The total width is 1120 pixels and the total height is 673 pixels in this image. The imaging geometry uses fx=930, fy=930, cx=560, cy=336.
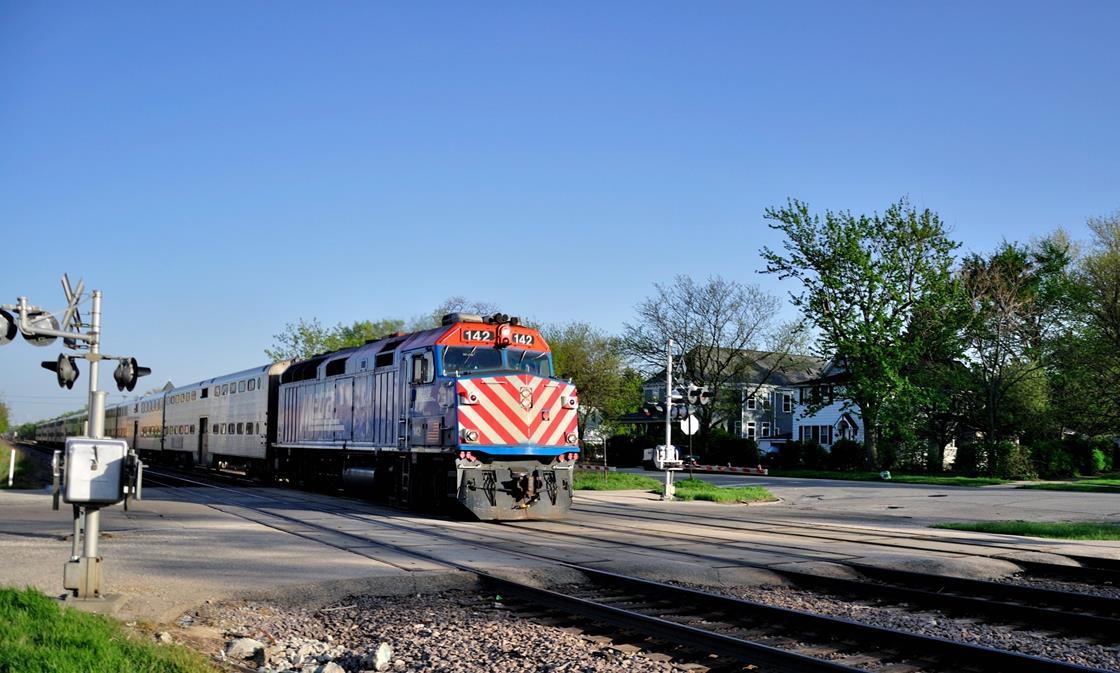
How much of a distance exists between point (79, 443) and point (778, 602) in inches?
255

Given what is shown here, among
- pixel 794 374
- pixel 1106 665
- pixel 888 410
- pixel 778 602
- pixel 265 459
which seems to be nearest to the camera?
pixel 1106 665

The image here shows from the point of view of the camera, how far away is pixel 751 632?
7453 millimetres

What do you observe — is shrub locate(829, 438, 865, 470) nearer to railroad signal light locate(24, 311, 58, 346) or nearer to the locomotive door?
the locomotive door

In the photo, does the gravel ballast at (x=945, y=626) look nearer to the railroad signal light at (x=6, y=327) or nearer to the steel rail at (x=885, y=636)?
the steel rail at (x=885, y=636)

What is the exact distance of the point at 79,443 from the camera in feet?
25.2

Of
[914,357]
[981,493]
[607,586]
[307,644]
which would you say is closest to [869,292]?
[914,357]

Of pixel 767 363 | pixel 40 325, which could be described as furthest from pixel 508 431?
pixel 767 363

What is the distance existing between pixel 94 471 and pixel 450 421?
8900 mm

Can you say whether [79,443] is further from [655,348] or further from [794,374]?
[794,374]

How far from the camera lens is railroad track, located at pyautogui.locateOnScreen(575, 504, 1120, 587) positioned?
1157 cm

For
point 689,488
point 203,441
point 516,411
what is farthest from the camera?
point 203,441

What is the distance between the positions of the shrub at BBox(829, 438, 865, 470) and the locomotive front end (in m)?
37.5

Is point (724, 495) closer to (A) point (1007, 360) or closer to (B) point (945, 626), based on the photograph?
(B) point (945, 626)

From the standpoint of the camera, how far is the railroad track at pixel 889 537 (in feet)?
38.0
